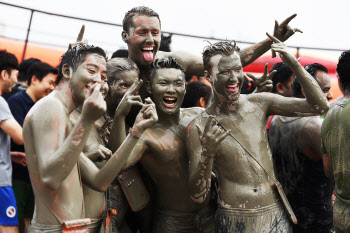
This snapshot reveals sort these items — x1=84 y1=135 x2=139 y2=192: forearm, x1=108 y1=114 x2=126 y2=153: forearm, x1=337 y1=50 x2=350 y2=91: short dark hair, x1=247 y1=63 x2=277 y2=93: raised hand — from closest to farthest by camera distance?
x1=84 y1=135 x2=139 y2=192: forearm < x1=108 y1=114 x2=126 y2=153: forearm < x1=337 y1=50 x2=350 y2=91: short dark hair < x1=247 y1=63 x2=277 y2=93: raised hand

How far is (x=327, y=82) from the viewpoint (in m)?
4.33

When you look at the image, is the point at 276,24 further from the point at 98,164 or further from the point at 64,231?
the point at 64,231

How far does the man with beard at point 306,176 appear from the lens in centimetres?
388

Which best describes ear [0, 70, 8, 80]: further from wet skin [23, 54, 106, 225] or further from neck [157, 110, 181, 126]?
wet skin [23, 54, 106, 225]

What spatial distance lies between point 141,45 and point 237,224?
1.67 meters

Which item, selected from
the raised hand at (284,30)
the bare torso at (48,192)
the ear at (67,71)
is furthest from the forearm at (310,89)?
the bare torso at (48,192)

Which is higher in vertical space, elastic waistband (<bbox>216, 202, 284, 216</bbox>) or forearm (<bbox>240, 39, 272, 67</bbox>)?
forearm (<bbox>240, 39, 272, 67</bbox>)

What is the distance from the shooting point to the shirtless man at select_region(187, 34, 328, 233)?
3.04 m

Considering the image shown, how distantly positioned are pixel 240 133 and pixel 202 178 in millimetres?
462

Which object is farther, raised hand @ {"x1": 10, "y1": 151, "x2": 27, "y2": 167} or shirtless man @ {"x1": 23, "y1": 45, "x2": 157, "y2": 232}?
raised hand @ {"x1": 10, "y1": 151, "x2": 27, "y2": 167}

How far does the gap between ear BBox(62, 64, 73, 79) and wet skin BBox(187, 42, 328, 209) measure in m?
0.98

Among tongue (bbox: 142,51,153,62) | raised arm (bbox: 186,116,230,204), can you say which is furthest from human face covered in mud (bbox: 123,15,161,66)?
raised arm (bbox: 186,116,230,204)

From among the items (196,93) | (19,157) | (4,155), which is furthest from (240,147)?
(19,157)

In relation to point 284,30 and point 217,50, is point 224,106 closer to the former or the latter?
point 217,50
